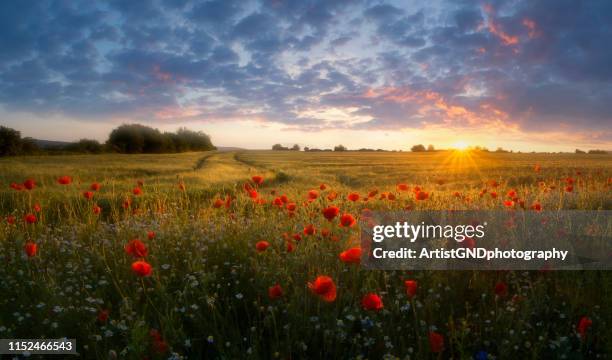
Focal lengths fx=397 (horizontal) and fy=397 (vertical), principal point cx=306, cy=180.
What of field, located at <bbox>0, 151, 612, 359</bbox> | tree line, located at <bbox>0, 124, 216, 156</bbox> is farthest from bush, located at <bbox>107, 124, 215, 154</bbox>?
field, located at <bbox>0, 151, 612, 359</bbox>

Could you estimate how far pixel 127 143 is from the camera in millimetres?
71250

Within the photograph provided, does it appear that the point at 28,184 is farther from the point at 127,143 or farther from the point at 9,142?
the point at 127,143

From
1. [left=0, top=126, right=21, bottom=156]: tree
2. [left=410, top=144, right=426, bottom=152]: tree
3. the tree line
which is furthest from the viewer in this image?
[left=410, top=144, right=426, bottom=152]: tree

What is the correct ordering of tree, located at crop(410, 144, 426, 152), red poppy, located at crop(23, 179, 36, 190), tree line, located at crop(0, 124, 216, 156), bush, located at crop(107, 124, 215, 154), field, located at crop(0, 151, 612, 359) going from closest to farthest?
field, located at crop(0, 151, 612, 359) → red poppy, located at crop(23, 179, 36, 190) → tree line, located at crop(0, 124, 216, 156) → bush, located at crop(107, 124, 215, 154) → tree, located at crop(410, 144, 426, 152)

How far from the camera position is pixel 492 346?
2.98 meters

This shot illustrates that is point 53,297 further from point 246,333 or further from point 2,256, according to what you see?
point 2,256

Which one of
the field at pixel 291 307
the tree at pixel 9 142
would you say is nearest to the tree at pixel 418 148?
the tree at pixel 9 142

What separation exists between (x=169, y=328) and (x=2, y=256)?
123 inches

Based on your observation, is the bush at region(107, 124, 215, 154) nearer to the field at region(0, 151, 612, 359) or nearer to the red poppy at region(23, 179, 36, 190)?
the red poppy at region(23, 179, 36, 190)

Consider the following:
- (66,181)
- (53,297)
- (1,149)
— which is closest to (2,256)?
(66,181)

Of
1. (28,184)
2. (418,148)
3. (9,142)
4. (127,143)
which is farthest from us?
(418,148)

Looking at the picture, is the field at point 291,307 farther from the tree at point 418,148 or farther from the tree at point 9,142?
the tree at point 418,148

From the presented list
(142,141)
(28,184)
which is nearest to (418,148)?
(142,141)

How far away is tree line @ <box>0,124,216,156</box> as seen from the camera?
1769 inches
